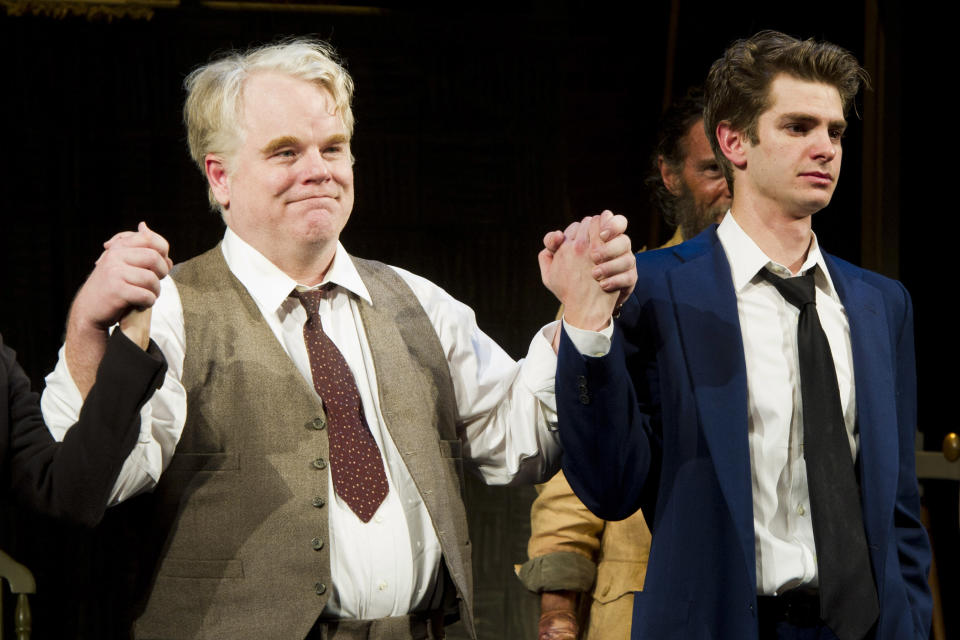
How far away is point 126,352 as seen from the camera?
161cm

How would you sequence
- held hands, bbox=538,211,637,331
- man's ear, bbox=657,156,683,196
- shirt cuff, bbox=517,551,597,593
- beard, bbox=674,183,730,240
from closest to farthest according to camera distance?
held hands, bbox=538,211,637,331
shirt cuff, bbox=517,551,597,593
beard, bbox=674,183,730,240
man's ear, bbox=657,156,683,196

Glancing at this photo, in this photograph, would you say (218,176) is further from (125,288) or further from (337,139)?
(125,288)

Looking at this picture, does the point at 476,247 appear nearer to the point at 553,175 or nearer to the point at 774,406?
the point at 553,175

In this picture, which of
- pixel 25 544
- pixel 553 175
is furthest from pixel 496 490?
pixel 25 544

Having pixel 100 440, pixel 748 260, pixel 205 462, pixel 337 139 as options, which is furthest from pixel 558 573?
pixel 100 440

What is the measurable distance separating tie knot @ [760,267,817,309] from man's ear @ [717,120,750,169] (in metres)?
0.20

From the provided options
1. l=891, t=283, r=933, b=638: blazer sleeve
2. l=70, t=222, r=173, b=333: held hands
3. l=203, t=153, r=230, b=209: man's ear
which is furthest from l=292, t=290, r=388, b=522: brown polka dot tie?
l=891, t=283, r=933, b=638: blazer sleeve

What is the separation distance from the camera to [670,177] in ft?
9.86

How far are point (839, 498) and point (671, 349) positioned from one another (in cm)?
35

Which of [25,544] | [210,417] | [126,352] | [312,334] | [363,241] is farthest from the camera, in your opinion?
[363,241]

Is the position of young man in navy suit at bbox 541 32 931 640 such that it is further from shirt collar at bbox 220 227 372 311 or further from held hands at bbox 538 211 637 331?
shirt collar at bbox 220 227 372 311

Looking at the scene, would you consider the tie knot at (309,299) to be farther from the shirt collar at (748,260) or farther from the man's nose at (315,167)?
the shirt collar at (748,260)

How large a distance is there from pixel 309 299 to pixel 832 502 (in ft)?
2.97

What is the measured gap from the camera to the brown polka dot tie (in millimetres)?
1845
